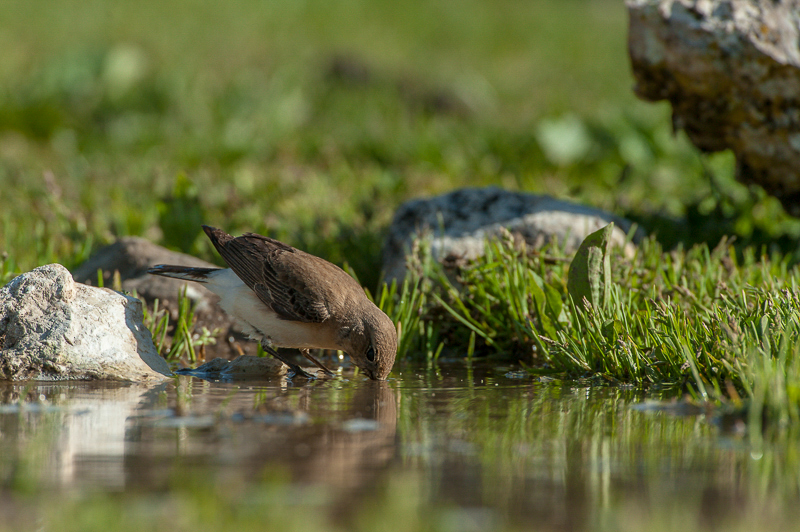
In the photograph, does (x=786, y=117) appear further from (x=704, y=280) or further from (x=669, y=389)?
(x=669, y=389)

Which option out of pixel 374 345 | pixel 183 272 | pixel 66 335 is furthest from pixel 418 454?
pixel 183 272

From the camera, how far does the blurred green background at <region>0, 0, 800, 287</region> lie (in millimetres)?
6789

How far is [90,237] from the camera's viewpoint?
5.99 metres

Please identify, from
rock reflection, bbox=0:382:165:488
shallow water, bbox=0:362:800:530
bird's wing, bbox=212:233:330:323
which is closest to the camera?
shallow water, bbox=0:362:800:530

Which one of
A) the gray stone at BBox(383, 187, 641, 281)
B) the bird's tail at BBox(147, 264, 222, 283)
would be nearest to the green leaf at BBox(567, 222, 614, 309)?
the gray stone at BBox(383, 187, 641, 281)

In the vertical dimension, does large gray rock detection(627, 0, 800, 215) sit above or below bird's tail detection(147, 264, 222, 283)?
above

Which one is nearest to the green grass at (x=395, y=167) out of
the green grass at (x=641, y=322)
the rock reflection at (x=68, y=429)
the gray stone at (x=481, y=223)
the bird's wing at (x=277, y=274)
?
the green grass at (x=641, y=322)

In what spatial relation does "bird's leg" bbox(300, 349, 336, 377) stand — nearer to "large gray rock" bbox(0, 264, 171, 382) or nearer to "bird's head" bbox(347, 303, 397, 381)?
"bird's head" bbox(347, 303, 397, 381)

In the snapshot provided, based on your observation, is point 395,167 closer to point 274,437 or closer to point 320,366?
point 320,366

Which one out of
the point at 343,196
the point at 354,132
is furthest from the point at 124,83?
the point at 343,196

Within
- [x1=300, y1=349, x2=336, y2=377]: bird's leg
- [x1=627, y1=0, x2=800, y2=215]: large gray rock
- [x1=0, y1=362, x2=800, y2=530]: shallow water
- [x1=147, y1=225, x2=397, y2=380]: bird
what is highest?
[x1=627, y1=0, x2=800, y2=215]: large gray rock

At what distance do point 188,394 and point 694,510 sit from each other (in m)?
2.21

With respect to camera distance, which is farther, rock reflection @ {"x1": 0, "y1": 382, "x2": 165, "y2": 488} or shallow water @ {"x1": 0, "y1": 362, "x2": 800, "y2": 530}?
rock reflection @ {"x1": 0, "y1": 382, "x2": 165, "y2": 488}

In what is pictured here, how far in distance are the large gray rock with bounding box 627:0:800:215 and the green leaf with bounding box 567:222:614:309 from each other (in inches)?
63.6
